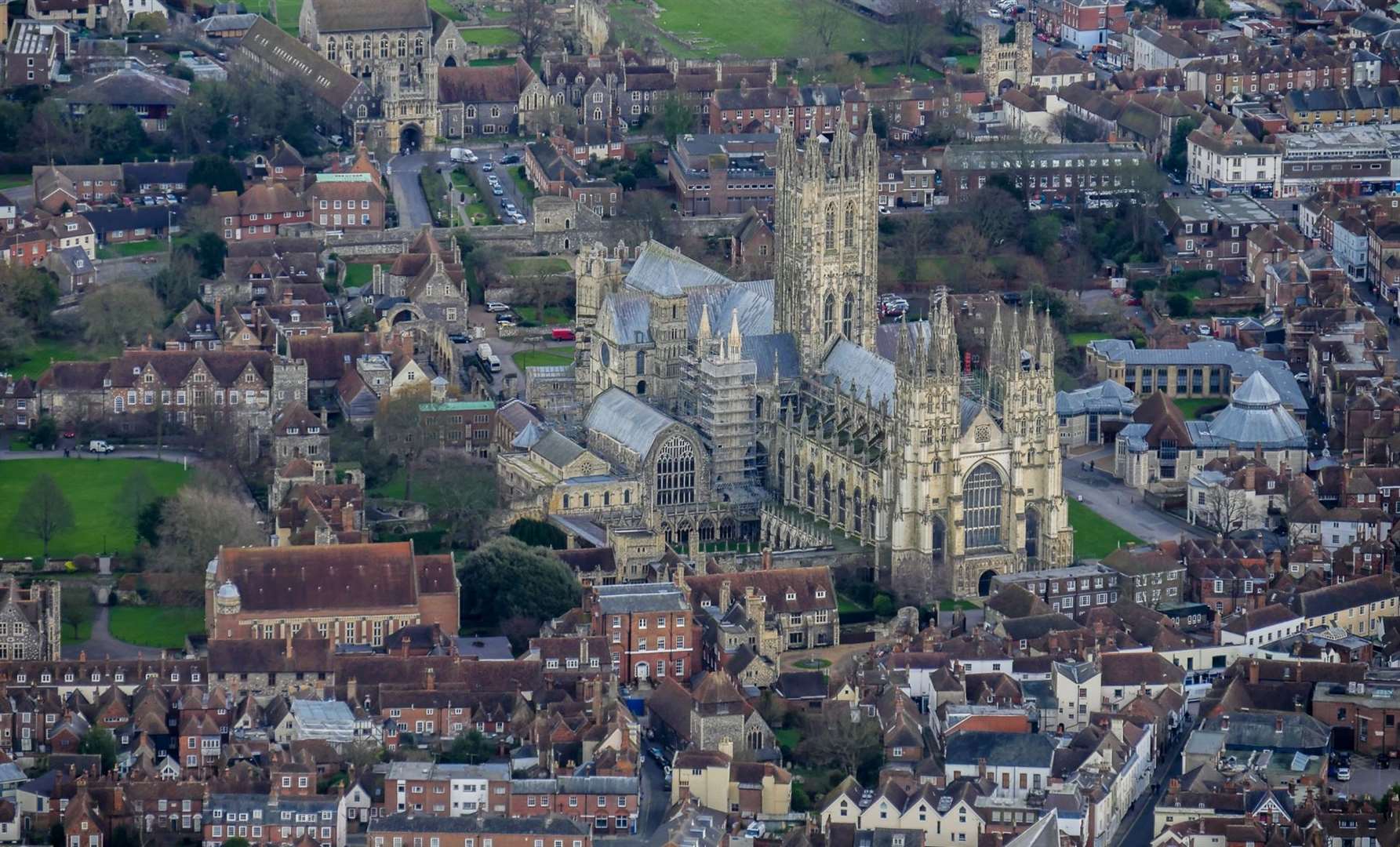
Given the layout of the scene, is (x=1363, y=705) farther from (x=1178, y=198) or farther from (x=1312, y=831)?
(x=1178, y=198)

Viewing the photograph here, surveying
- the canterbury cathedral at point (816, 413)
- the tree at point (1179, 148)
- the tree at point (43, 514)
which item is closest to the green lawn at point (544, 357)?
the canterbury cathedral at point (816, 413)

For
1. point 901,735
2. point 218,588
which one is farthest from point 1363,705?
point 218,588

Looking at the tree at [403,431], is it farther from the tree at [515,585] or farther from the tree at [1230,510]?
the tree at [1230,510]

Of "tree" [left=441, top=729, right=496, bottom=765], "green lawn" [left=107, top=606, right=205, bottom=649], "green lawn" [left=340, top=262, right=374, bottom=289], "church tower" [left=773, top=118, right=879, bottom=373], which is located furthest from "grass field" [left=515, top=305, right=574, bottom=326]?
"tree" [left=441, top=729, right=496, bottom=765]

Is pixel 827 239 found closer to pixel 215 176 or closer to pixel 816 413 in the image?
pixel 816 413

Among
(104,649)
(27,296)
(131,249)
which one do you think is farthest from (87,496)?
(131,249)

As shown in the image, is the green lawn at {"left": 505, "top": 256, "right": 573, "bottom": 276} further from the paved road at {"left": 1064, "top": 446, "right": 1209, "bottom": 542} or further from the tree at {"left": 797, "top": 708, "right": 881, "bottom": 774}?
the tree at {"left": 797, "top": 708, "right": 881, "bottom": 774}
